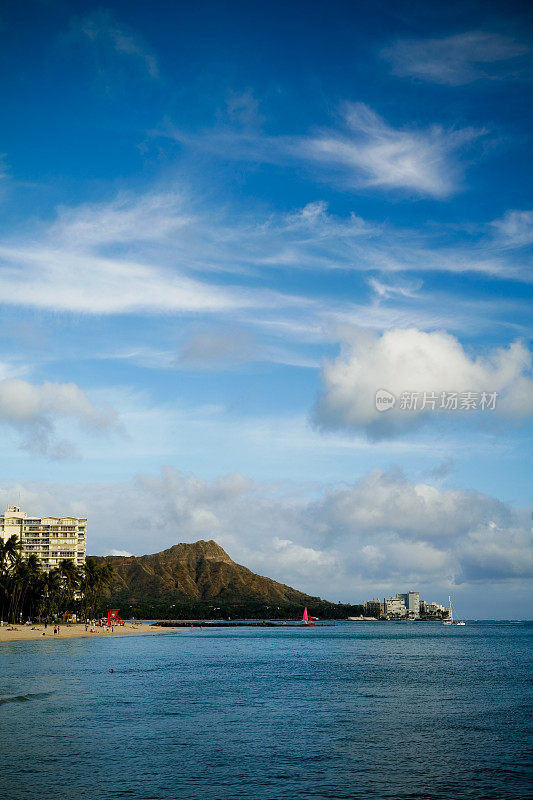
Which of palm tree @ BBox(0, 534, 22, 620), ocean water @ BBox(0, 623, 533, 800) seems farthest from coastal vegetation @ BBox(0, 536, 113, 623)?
ocean water @ BBox(0, 623, 533, 800)

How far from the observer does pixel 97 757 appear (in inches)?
1240

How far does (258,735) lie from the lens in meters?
38.0

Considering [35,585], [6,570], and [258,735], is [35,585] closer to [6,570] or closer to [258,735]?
[6,570]

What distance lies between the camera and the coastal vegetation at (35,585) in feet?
503

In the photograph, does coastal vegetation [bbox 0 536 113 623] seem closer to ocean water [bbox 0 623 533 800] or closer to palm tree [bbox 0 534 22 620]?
palm tree [bbox 0 534 22 620]

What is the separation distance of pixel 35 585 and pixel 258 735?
139073mm

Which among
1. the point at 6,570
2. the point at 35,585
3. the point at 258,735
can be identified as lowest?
the point at 35,585

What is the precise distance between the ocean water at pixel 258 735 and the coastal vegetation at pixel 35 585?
83.6 meters

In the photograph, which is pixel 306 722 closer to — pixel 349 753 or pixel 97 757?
pixel 349 753

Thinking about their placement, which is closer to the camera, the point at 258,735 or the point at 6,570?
the point at 258,735

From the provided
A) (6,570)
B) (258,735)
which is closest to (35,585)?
(6,570)

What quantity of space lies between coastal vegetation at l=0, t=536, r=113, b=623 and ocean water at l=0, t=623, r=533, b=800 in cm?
8358

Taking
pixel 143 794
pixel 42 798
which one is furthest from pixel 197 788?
pixel 42 798

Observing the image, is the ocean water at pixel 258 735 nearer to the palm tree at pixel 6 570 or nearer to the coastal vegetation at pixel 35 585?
the palm tree at pixel 6 570
